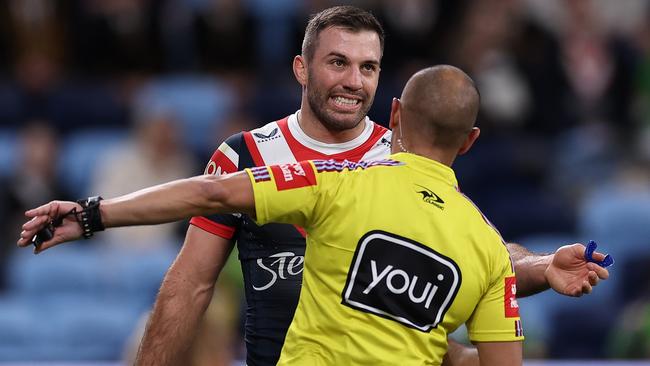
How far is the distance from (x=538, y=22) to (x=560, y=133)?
1.11 m

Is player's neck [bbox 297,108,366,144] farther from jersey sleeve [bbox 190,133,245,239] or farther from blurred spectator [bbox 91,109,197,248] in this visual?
blurred spectator [bbox 91,109,197,248]

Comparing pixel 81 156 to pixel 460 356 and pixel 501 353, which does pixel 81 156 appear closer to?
pixel 460 356

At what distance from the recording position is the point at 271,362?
4.64 meters

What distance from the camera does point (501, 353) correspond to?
4.03m

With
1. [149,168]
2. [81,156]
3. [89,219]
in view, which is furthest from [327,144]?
[81,156]

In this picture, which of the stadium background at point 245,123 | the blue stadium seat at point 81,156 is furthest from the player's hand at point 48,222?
the blue stadium seat at point 81,156

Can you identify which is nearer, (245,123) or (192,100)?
(245,123)

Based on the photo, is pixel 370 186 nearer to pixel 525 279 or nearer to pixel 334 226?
pixel 334 226

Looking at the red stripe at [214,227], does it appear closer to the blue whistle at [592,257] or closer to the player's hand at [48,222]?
the player's hand at [48,222]

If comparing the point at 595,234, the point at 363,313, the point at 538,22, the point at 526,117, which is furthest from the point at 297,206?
the point at 538,22

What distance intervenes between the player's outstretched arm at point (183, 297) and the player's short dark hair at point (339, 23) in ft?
2.54

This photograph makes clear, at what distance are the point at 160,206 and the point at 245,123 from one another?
18.4ft

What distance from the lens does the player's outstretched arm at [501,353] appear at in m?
4.03

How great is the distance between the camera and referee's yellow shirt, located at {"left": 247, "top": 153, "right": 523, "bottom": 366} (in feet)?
12.6
